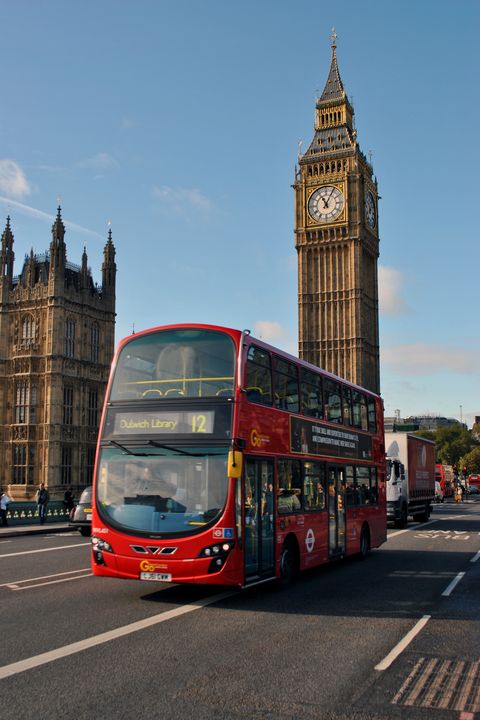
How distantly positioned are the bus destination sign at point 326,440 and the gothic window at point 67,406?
135 ft

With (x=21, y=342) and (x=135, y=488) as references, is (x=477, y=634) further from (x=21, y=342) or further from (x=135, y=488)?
(x=21, y=342)

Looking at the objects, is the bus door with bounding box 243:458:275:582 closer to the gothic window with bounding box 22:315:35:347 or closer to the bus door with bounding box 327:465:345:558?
the bus door with bounding box 327:465:345:558

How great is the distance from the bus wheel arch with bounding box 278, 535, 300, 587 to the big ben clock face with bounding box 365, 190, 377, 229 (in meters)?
78.7

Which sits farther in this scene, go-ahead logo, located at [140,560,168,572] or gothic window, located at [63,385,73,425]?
gothic window, located at [63,385,73,425]

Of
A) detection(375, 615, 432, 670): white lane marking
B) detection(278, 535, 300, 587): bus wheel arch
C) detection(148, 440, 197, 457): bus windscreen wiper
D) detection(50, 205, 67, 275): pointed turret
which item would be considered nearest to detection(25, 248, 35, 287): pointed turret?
detection(50, 205, 67, 275): pointed turret

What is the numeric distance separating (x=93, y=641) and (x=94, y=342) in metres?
52.3

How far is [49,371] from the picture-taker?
181ft

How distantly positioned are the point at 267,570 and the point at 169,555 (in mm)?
1995

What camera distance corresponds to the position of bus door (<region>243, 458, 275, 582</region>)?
10773 millimetres

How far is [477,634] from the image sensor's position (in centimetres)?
902

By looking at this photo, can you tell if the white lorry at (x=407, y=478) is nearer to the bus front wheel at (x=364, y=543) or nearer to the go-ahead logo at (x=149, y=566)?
the bus front wheel at (x=364, y=543)

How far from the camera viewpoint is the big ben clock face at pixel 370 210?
88.0 meters

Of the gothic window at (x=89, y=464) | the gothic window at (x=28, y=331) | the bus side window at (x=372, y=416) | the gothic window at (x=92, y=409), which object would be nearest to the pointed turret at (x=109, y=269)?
the gothic window at (x=28, y=331)

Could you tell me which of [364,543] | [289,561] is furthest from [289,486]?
[364,543]
